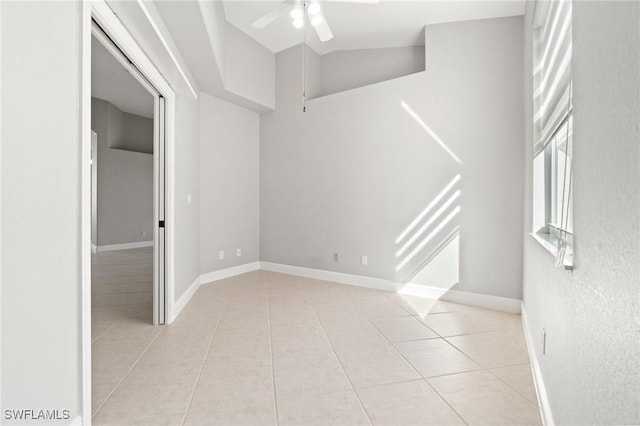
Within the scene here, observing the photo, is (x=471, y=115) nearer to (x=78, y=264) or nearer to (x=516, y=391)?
(x=516, y=391)

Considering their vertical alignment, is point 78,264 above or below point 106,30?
below

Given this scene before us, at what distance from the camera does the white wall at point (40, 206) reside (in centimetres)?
105

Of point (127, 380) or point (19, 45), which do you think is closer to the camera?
point (19, 45)

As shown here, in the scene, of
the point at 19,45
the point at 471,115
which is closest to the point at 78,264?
the point at 19,45

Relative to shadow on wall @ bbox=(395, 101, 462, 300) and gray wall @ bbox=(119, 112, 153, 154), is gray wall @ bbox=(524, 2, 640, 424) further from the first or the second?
gray wall @ bbox=(119, 112, 153, 154)

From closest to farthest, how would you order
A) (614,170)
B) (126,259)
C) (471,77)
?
(614,170) < (471,77) < (126,259)

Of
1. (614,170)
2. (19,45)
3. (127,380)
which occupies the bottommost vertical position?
(127,380)

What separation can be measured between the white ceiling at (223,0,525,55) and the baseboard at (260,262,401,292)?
122 inches

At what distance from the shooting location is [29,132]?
112cm

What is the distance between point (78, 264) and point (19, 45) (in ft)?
2.85

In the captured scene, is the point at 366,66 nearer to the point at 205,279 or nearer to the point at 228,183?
the point at 228,183

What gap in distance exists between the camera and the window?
1.48 metres

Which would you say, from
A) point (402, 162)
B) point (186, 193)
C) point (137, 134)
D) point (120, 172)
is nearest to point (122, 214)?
point (120, 172)

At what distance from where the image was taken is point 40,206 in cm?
117
